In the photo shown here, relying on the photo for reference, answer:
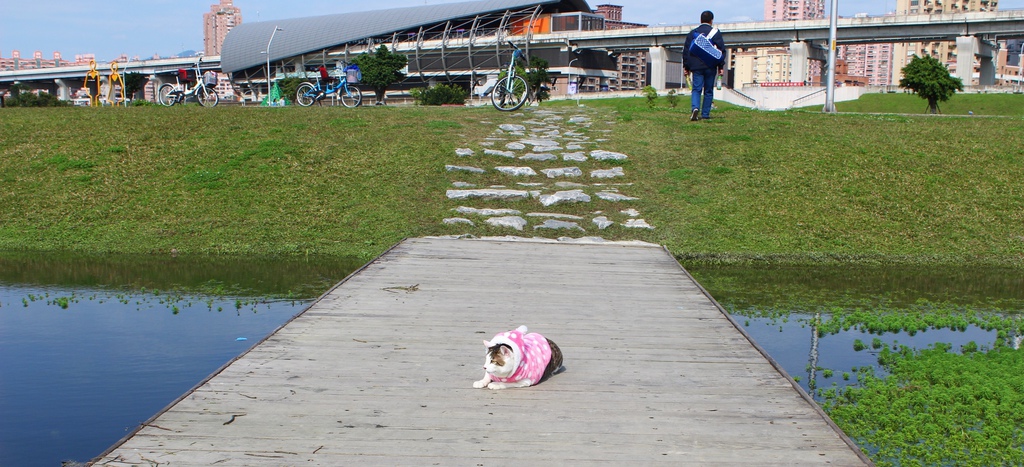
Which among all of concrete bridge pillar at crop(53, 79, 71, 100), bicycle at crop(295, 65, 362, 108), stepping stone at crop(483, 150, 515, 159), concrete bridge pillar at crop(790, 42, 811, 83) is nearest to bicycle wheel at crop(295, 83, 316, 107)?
bicycle at crop(295, 65, 362, 108)

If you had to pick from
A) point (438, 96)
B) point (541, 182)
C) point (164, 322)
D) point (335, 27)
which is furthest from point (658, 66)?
point (164, 322)

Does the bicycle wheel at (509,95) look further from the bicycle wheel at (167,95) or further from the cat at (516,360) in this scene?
the cat at (516,360)

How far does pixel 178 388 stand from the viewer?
6.01 meters

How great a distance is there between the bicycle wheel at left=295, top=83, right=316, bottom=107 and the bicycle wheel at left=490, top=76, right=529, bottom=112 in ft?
21.7

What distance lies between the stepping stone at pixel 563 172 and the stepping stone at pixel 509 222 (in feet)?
8.29

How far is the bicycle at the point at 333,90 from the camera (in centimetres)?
2484

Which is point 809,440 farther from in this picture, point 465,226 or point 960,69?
point 960,69

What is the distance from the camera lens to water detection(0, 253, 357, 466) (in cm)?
530

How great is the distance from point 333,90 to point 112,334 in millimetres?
18180

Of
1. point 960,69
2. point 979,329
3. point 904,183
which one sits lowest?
point 979,329

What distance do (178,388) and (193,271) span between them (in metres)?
5.13

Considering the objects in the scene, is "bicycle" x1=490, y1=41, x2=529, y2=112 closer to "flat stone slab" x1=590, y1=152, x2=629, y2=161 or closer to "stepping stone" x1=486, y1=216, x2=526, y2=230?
"flat stone slab" x1=590, y1=152, x2=629, y2=161

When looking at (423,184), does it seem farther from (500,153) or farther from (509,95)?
(509,95)

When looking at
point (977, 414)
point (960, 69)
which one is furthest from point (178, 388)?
point (960, 69)
